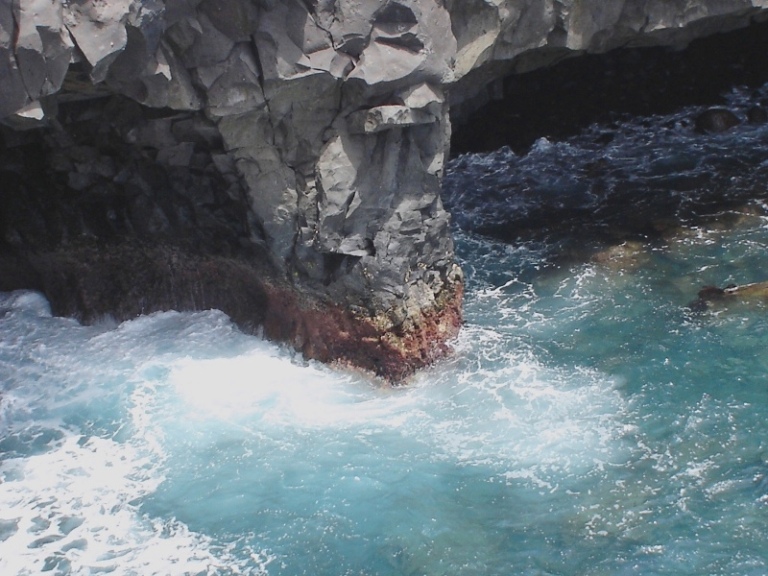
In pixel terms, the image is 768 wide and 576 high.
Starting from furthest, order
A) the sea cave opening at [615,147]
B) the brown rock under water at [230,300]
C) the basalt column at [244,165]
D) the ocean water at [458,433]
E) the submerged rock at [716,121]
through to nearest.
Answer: the submerged rock at [716,121], the sea cave opening at [615,147], the brown rock under water at [230,300], the basalt column at [244,165], the ocean water at [458,433]

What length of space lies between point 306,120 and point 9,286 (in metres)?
7.97

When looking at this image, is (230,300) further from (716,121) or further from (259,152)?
(716,121)

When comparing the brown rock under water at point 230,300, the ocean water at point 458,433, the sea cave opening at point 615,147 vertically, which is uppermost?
the sea cave opening at point 615,147

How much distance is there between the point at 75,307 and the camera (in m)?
17.0

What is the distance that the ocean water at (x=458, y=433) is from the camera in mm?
11250

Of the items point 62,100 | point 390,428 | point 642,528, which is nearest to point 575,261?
point 390,428

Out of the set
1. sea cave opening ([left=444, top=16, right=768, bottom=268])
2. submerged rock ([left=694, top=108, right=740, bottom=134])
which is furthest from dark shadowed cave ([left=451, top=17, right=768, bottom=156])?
submerged rock ([left=694, top=108, right=740, bottom=134])

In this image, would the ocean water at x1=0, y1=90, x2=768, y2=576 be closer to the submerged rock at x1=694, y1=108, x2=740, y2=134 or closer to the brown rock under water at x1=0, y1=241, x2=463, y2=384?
the brown rock under water at x1=0, y1=241, x2=463, y2=384

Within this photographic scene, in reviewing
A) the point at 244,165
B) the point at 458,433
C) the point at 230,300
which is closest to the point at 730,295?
the point at 458,433

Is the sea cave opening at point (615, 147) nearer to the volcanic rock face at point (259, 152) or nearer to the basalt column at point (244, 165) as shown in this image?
the volcanic rock face at point (259, 152)

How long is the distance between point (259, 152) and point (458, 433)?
5.47 meters

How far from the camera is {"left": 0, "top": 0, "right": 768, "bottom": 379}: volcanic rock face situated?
1233 centimetres

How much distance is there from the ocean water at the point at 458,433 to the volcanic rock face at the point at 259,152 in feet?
2.59

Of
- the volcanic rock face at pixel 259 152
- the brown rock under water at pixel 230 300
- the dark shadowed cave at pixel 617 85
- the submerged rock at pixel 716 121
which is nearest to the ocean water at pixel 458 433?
the brown rock under water at pixel 230 300
